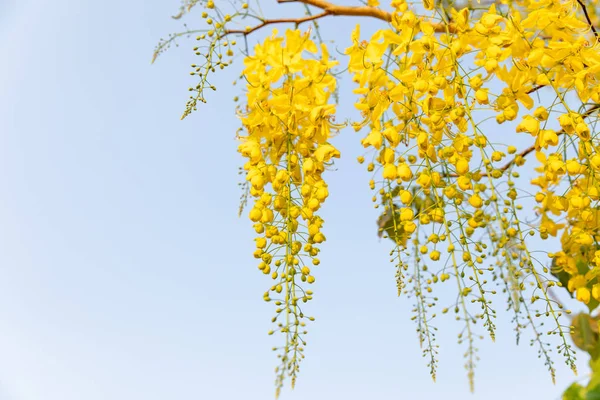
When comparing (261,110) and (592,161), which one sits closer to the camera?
(592,161)

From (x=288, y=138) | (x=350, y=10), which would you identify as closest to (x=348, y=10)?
(x=350, y=10)

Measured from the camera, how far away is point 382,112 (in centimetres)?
111

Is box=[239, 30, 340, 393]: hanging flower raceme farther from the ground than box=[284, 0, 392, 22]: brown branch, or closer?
closer

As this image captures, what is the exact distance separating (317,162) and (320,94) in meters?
0.13

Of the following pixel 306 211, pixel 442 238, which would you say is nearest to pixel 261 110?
pixel 306 211

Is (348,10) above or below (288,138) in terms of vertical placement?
above

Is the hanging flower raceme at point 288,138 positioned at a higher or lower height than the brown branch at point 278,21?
lower

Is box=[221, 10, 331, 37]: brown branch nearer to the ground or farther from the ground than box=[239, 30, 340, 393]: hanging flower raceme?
farther from the ground

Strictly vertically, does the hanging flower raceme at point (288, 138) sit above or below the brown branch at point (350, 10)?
below

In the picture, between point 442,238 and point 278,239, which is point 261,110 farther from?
point 442,238

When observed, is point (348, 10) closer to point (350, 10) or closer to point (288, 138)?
point (350, 10)

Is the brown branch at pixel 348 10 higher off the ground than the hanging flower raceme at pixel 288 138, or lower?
higher

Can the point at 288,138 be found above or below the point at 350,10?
below

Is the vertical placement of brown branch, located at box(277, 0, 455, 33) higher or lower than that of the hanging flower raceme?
higher
